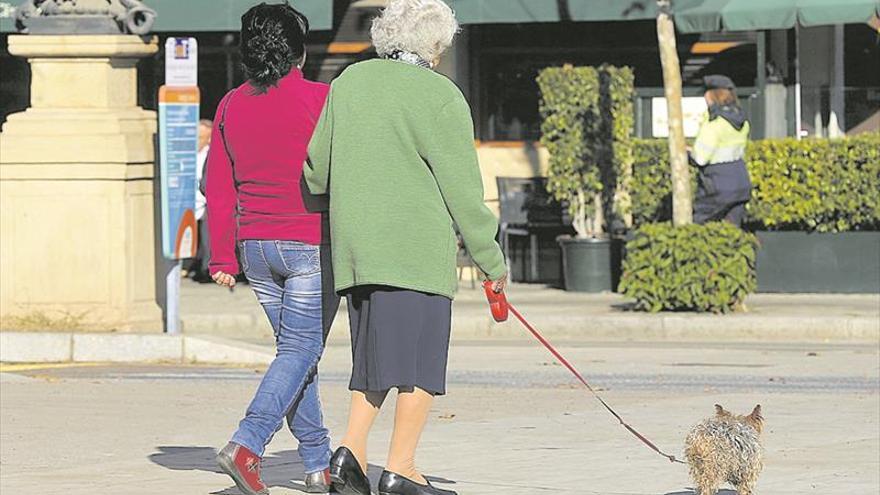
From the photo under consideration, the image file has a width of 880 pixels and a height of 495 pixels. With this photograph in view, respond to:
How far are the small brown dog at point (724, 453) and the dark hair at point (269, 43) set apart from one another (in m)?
2.10

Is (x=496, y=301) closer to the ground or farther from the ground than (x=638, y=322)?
farther from the ground

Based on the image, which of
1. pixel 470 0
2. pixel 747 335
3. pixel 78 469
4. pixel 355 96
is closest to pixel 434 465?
pixel 78 469

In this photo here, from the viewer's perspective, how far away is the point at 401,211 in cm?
706

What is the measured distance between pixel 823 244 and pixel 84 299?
6.96 metres

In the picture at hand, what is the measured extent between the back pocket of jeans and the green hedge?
34.9ft

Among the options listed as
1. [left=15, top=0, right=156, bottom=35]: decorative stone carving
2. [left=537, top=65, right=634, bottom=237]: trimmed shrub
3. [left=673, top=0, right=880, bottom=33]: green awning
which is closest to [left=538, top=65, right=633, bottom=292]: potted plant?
[left=537, top=65, right=634, bottom=237]: trimmed shrub

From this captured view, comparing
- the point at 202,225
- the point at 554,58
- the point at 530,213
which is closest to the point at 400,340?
the point at 530,213

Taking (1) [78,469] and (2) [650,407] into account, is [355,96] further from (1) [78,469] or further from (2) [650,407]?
(2) [650,407]

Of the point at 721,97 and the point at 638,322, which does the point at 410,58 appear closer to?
the point at 638,322

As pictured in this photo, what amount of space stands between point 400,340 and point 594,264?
11.4m

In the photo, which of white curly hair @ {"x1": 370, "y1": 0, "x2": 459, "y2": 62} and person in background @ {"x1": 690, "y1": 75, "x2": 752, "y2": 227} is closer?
white curly hair @ {"x1": 370, "y1": 0, "x2": 459, "y2": 62}

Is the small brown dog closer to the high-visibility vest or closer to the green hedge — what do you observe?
the high-visibility vest

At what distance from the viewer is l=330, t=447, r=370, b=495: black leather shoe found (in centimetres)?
718

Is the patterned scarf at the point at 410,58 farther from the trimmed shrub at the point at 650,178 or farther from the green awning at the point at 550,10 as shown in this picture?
the trimmed shrub at the point at 650,178
